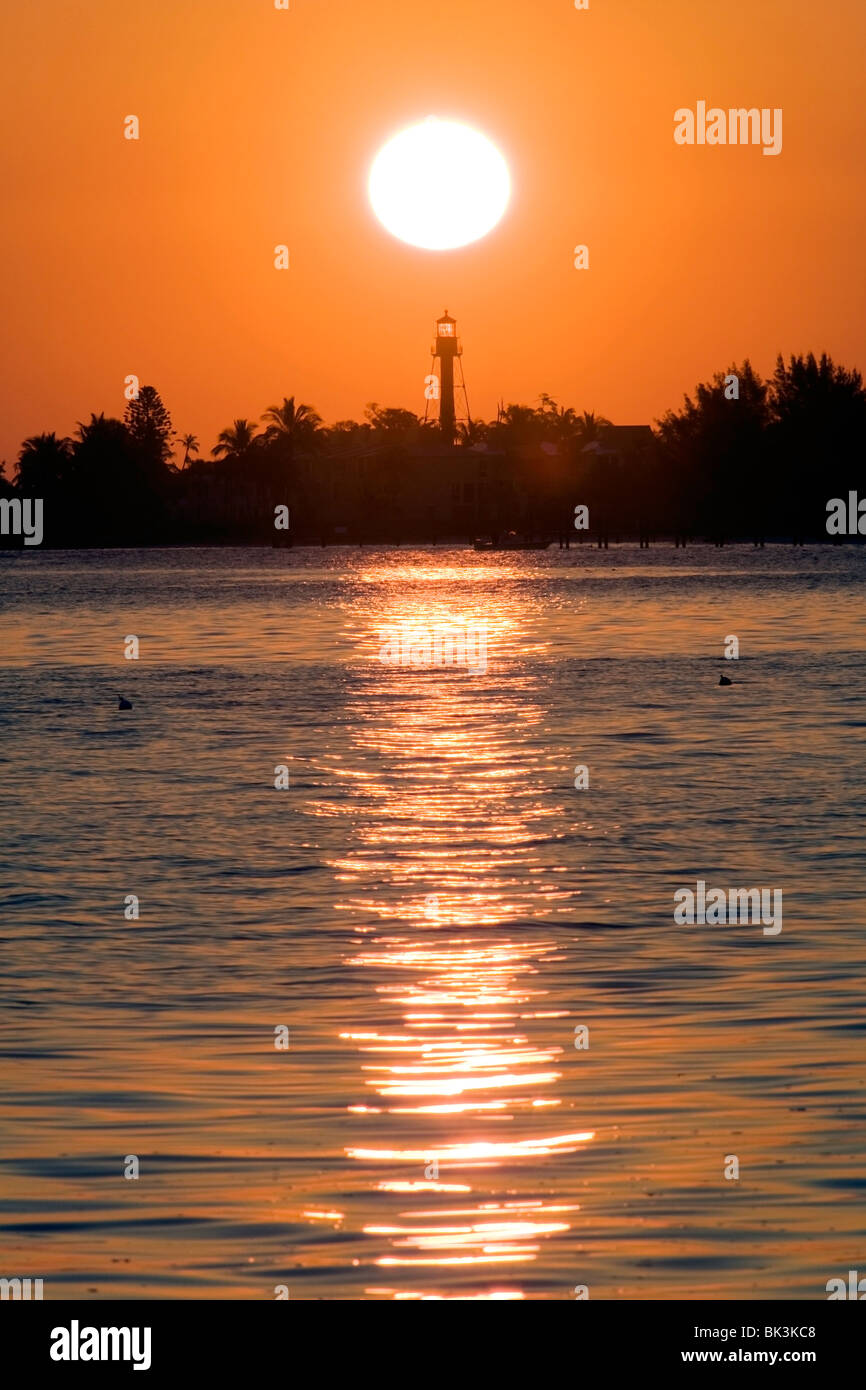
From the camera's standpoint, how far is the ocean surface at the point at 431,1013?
8.95 m

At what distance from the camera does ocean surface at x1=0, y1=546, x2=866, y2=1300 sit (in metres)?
8.95

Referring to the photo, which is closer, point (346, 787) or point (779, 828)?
point (779, 828)

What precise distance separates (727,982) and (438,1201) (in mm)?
5288

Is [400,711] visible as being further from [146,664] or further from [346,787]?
[146,664]

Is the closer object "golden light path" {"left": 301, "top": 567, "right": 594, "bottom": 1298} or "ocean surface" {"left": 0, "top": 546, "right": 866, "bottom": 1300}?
"ocean surface" {"left": 0, "top": 546, "right": 866, "bottom": 1300}

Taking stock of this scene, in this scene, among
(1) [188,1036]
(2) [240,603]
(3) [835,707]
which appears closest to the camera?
(1) [188,1036]

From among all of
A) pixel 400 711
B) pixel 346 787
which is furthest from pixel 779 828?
pixel 400 711

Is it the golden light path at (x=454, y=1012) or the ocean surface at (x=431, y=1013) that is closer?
the ocean surface at (x=431, y=1013)

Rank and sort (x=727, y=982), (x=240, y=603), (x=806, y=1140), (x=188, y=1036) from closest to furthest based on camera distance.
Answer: (x=806, y=1140)
(x=188, y=1036)
(x=727, y=982)
(x=240, y=603)

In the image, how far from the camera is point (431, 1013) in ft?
44.0
